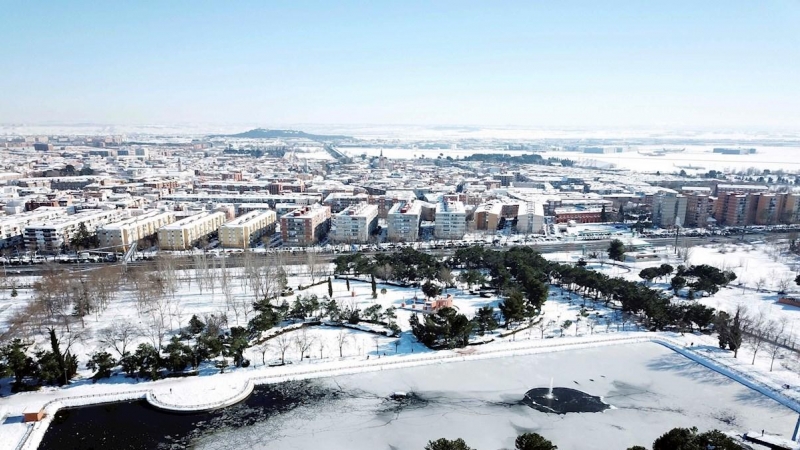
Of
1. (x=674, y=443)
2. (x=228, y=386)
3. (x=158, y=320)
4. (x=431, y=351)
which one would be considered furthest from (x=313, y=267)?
(x=674, y=443)

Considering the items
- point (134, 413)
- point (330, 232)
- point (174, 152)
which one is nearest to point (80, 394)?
point (134, 413)

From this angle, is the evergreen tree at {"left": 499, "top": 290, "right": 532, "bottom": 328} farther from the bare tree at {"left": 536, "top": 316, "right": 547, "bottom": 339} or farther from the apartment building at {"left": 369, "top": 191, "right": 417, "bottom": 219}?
the apartment building at {"left": 369, "top": 191, "right": 417, "bottom": 219}

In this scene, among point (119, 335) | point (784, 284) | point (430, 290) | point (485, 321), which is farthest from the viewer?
point (784, 284)

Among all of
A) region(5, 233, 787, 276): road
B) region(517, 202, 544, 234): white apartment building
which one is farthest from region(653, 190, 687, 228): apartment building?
region(517, 202, 544, 234): white apartment building

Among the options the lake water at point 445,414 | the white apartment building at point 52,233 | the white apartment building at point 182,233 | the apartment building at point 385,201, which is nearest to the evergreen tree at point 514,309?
the lake water at point 445,414

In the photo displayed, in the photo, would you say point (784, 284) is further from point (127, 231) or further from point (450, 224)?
point (127, 231)

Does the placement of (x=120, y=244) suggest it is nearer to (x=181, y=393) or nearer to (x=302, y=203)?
(x=302, y=203)
